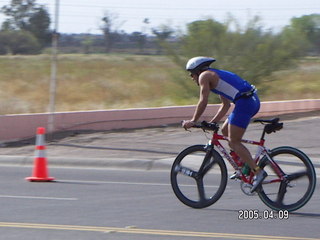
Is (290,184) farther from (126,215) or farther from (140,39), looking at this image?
(140,39)

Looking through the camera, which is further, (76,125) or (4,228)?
(76,125)

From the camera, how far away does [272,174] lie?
28.3ft

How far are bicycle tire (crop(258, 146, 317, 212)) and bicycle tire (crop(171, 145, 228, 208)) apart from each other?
1.83 ft

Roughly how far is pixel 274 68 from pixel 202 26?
3014 mm

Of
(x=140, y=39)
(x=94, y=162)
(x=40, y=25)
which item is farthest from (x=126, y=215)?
(x=140, y=39)

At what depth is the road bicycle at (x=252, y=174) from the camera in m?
8.56

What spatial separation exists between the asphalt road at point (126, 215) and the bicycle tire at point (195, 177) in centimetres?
15

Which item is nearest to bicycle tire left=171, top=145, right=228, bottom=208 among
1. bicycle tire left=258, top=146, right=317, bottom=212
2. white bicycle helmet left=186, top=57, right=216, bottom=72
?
bicycle tire left=258, top=146, right=317, bottom=212

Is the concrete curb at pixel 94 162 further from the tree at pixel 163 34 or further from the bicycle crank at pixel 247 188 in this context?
the tree at pixel 163 34

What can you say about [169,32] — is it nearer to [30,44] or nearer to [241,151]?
[241,151]

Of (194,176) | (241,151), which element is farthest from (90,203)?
(241,151)

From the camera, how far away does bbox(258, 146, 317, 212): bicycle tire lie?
855 cm

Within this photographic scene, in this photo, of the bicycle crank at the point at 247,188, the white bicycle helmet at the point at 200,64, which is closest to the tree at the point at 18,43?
the white bicycle helmet at the point at 200,64

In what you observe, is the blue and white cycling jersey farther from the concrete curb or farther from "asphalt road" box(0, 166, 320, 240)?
the concrete curb
